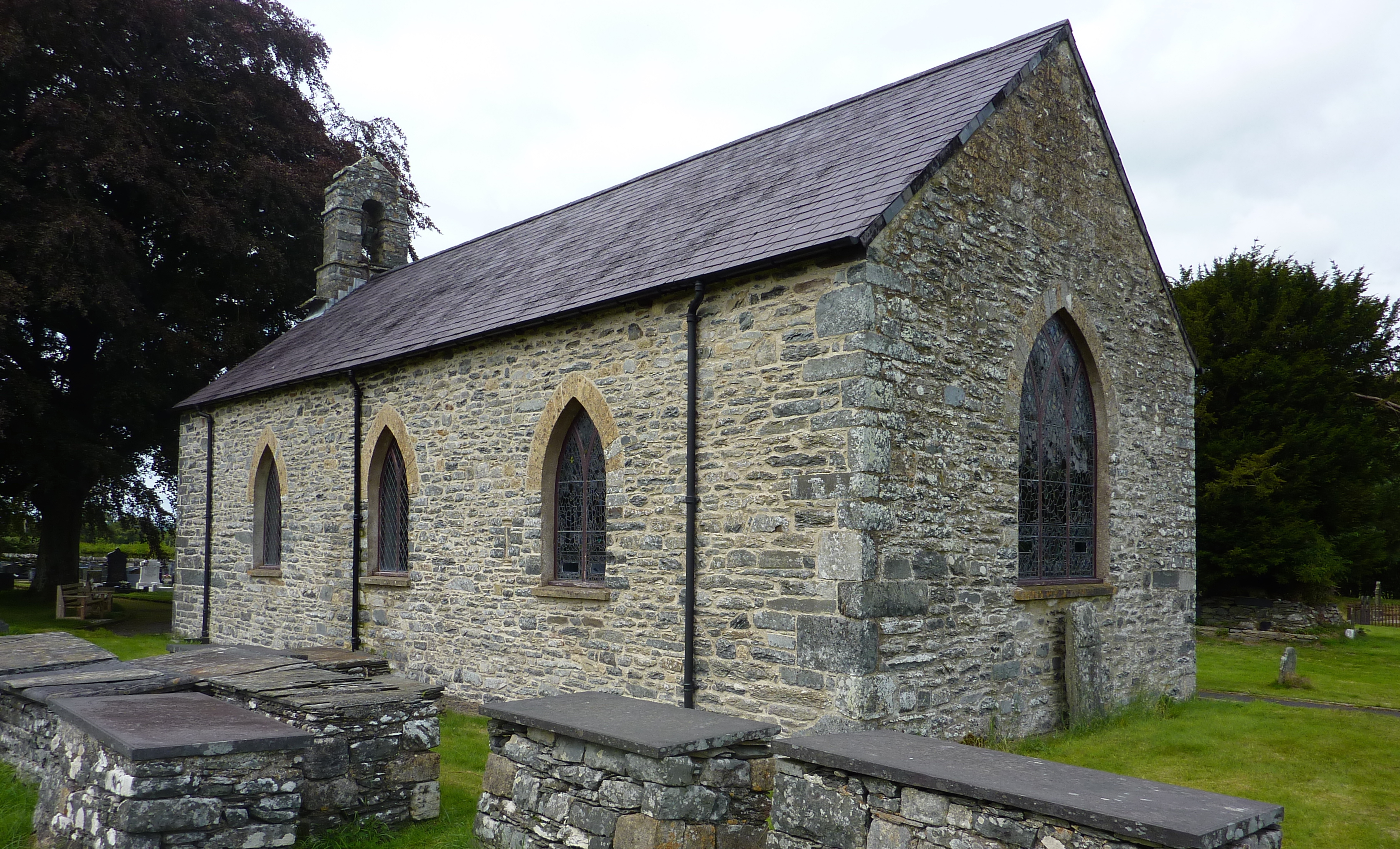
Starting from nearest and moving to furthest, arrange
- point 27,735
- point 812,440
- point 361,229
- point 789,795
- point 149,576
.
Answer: point 789,795, point 27,735, point 812,440, point 361,229, point 149,576

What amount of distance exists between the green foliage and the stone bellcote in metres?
17.6

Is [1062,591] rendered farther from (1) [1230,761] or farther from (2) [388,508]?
(2) [388,508]

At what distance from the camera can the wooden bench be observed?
19.5m

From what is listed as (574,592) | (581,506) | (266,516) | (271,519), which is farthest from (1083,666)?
(266,516)

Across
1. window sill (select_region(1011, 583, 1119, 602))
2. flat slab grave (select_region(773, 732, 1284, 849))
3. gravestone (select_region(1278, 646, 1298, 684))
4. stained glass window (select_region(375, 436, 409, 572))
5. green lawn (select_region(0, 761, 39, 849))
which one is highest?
stained glass window (select_region(375, 436, 409, 572))

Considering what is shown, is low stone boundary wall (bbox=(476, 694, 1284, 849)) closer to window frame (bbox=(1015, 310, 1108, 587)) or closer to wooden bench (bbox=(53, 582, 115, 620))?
window frame (bbox=(1015, 310, 1108, 587))

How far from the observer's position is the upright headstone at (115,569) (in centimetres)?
2688

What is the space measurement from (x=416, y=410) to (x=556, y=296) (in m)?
2.95

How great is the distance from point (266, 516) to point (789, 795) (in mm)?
13796

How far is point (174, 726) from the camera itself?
217 inches

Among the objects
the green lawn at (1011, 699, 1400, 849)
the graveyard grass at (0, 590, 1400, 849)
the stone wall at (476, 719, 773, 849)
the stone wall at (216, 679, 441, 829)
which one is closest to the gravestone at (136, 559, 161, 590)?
the graveyard grass at (0, 590, 1400, 849)

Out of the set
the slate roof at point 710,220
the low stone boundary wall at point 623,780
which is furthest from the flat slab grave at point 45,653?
the slate roof at point 710,220

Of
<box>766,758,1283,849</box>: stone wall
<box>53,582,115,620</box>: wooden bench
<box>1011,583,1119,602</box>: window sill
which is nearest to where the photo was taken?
<box>766,758,1283,849</box>: stone wall

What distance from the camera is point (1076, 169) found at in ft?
34.3
